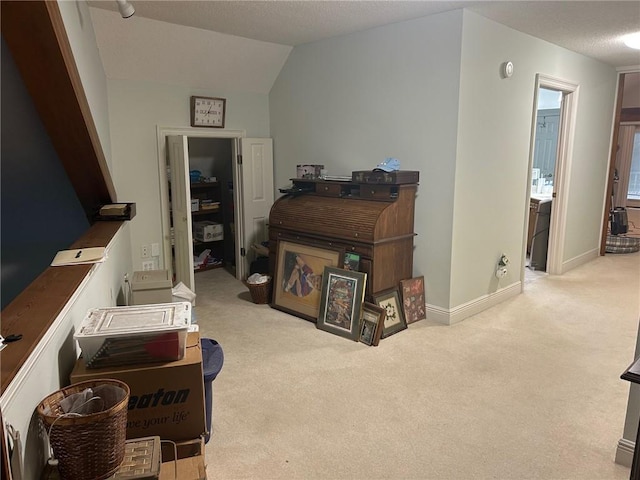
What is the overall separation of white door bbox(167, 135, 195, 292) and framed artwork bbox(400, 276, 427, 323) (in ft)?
6.41

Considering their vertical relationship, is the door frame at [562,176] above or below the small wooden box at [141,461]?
above

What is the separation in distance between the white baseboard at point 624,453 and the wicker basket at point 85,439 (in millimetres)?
2082

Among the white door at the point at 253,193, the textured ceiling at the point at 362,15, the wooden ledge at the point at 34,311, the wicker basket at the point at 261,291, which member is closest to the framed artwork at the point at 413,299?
the wicker basket at the point at 261,291

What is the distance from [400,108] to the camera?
3.85 m

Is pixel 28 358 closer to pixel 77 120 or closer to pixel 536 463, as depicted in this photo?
pixel 77 120

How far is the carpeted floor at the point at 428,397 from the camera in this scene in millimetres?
2152

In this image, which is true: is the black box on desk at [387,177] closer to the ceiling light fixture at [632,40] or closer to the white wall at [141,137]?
the white wall at [141,137]

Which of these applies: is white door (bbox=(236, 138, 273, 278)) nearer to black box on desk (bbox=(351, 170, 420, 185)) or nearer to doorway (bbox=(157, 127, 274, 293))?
doorway (bbox=(157, 127, 274, 293))

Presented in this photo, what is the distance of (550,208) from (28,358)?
5.50 meters

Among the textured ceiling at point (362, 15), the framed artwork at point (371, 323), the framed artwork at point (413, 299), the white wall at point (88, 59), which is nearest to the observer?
the white wall at point (88, 59)

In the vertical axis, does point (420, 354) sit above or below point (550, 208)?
below

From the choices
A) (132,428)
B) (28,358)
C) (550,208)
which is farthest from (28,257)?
(550,208)

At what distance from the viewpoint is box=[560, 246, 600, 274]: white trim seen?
17.7 ft

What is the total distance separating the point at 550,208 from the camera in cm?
550
